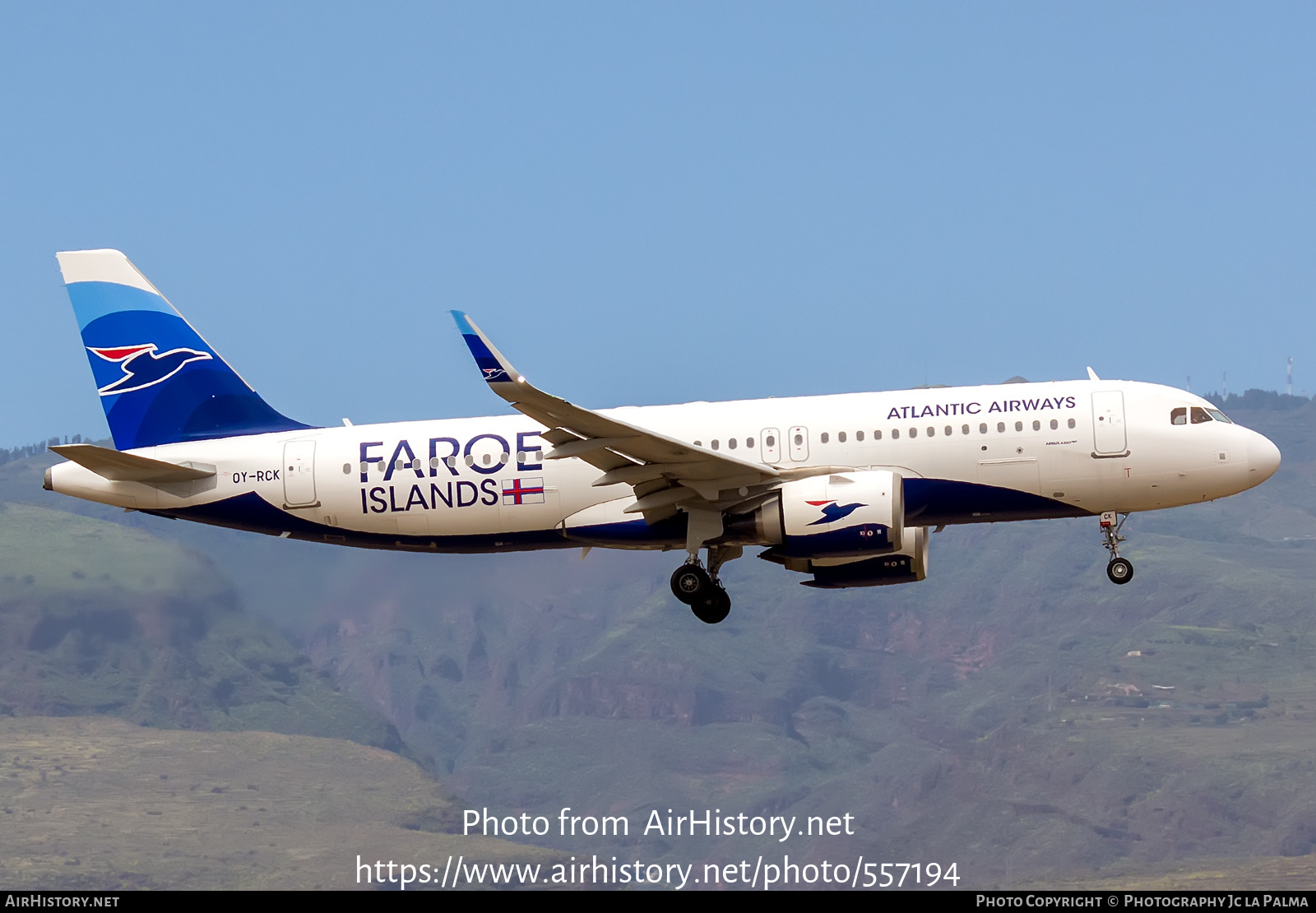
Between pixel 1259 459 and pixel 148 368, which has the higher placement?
pixel 148 368

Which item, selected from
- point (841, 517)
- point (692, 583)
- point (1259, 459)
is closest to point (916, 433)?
point (841, 517)

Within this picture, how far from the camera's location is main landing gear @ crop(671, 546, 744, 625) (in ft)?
138

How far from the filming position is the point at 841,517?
128 ft

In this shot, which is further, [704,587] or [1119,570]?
[704,587]

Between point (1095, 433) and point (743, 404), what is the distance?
26.8 ft

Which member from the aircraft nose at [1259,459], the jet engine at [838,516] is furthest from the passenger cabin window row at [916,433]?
the jet engine at [838,516]

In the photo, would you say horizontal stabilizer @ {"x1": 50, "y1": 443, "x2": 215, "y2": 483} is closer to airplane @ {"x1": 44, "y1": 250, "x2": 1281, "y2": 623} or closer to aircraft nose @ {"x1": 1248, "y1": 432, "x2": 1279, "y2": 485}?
airplane @ {"x1": 44, "y1": 250, "x2": 1281, "y2": 623}

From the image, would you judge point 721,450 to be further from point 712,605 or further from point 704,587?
point 712,605

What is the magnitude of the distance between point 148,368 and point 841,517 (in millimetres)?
18815

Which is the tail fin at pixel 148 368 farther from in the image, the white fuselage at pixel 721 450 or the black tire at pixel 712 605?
the black tire at pixel 712 605

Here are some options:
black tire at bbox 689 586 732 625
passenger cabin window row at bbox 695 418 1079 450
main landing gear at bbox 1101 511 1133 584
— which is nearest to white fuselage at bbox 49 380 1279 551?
passenger cabin window row at bbox 695 418 1079 450

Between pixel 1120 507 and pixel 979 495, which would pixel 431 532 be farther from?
pixel 1120 507

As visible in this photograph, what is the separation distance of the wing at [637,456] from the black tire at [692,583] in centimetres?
182
